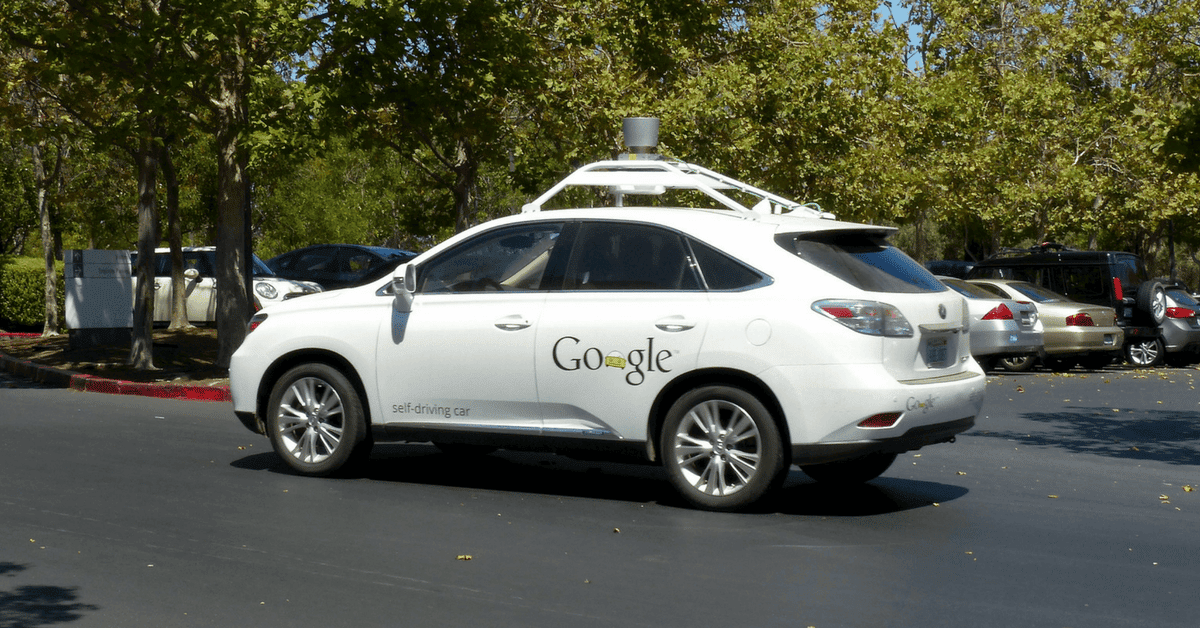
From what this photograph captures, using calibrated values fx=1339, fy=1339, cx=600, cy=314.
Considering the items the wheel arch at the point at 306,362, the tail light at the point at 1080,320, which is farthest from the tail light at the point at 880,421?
the tail light at the point at 1080,320

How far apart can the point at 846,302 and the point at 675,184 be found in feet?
7.66

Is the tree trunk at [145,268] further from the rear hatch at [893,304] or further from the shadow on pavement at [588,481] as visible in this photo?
the rear hatch at [893,304]

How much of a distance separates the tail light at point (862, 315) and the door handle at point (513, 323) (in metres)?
1.76

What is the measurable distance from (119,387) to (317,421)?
7847 mm

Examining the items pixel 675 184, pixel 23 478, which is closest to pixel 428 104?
pixel 675 184

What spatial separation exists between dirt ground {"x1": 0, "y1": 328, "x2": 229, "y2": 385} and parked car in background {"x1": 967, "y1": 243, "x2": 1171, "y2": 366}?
12.4 metres

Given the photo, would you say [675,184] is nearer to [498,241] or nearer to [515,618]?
[498,241]

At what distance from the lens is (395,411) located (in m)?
8.42

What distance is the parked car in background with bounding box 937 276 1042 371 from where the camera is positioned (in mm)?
18844

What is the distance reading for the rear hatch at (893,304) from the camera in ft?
23.9

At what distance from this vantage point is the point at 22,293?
102ft

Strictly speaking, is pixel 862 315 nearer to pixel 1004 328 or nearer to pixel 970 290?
pixel 1004 328

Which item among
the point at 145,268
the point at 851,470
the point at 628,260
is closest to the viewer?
the point at 628,260

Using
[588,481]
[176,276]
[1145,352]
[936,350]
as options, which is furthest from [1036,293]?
[176,276]
